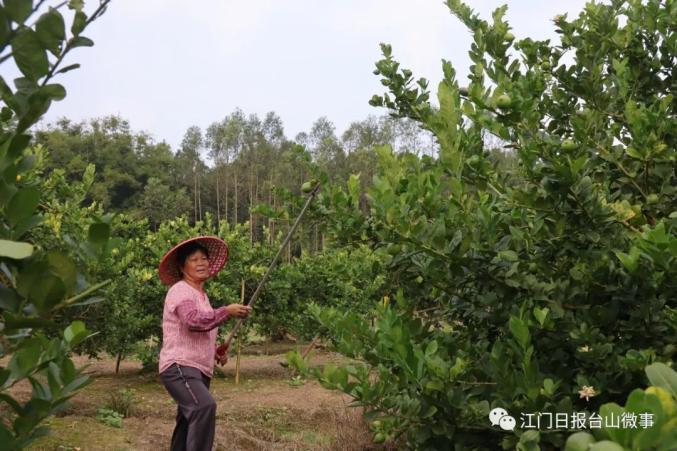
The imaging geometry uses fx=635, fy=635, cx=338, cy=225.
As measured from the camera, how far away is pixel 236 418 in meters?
6.97

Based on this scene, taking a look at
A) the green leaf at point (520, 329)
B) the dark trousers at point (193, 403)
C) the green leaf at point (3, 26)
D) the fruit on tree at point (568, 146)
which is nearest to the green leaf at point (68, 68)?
the green leaf at point (3, 26)

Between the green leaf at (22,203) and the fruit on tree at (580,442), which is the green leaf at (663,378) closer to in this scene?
the fruit on tree at (580,442)

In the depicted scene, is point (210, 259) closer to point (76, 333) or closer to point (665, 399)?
Result: point (76, 333)

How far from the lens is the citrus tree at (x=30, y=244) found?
777 mm

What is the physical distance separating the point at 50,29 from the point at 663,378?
0.88m

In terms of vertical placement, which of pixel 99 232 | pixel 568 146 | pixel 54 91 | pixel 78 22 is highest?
pixel 568 146

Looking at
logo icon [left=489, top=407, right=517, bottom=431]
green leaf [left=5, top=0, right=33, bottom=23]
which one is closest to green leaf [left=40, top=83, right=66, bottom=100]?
green leaf [left=5, top=0, right=33, bottom=23]

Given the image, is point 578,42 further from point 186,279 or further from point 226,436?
point 226,436

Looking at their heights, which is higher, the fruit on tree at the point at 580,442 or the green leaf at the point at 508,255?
the green leaf at the point at 508,255

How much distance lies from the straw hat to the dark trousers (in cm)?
69

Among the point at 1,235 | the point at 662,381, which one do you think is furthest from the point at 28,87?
the point at 662,381

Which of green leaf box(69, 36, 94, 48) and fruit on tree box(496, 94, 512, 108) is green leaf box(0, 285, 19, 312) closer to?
green leaf box(69, 36, 94, 48)

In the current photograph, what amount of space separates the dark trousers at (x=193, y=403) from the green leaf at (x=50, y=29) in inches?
128

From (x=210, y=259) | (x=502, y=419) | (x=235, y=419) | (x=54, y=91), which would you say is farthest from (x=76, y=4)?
(x=235, y=419)
